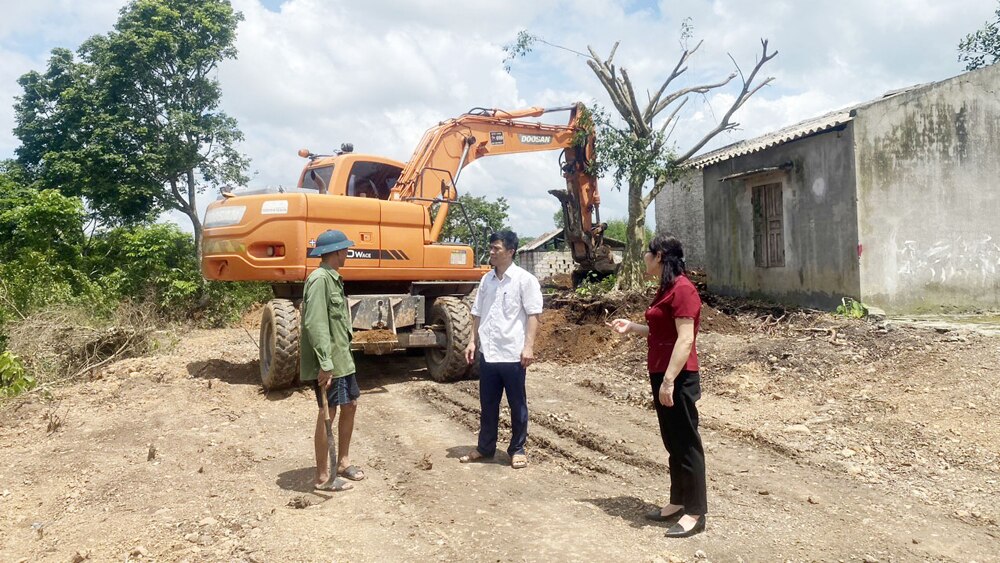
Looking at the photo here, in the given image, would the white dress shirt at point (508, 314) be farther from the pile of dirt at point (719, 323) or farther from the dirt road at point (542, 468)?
the pile of dirt at point (719, 323)

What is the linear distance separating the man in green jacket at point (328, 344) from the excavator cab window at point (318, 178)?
4.30 meters

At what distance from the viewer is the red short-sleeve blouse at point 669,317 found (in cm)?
389

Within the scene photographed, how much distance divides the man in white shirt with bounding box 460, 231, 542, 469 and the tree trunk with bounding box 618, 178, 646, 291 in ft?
28.4

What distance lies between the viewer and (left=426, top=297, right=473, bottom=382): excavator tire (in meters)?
8.49

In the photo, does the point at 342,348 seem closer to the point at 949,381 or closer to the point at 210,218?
the point at 210,218

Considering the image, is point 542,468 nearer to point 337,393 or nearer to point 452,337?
point 337,393

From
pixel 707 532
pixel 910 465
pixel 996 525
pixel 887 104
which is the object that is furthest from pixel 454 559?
pixel 887 104

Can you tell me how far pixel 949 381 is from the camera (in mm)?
7273

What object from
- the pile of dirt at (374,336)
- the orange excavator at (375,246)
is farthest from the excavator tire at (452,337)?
the pile of dirt at (374,336)

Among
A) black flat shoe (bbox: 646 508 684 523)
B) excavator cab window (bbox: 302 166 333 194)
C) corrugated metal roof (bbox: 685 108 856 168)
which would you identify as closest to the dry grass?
excavator cab window (bbox: 302 166 333 194)

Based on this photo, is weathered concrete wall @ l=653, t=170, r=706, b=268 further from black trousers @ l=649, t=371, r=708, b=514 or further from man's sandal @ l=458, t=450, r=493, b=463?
black trousers @ l=649, t=371, r=708, b=514

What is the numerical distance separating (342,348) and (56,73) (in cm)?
1990

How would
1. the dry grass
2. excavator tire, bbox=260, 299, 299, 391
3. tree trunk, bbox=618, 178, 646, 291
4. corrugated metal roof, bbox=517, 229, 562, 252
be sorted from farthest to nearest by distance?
corrugated metal roof, bbox=517, 229, 562, 252
tree trunk, bbox=618, 178, 646, 291
the dry grass
excavator tire, bbox=260, 299, 299, 391

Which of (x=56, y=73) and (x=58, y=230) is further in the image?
(x=56, y=73)
